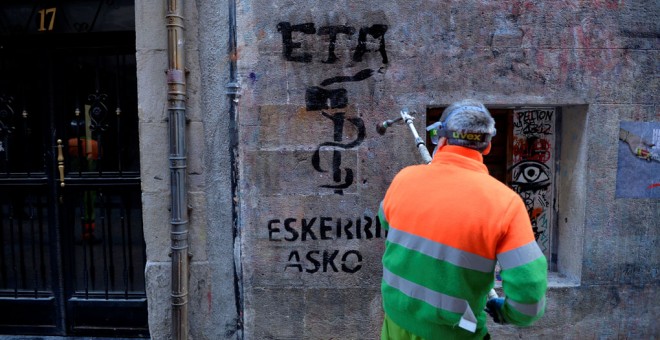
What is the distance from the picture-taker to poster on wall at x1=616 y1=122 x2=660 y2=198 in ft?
13.0

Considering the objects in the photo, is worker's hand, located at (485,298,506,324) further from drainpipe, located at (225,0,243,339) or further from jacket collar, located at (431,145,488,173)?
drainpipe, located at (225,0,243,339)

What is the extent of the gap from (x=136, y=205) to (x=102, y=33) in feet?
5.47

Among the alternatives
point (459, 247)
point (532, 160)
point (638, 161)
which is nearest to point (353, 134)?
point (532, 160)

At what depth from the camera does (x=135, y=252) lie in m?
4.49

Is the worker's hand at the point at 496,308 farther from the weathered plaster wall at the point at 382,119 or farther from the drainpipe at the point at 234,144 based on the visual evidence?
the drainpipe at the point at 234,144

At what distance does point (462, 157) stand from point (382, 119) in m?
1.74

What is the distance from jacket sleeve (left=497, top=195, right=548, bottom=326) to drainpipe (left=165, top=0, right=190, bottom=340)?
9.03 ft

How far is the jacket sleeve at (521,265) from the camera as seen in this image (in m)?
1.99

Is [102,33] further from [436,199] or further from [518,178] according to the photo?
[518,178]

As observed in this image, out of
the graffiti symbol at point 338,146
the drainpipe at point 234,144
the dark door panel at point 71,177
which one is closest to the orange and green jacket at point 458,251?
the graffiti symbol at point 338,146

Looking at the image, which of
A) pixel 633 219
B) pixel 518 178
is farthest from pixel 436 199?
pixel 633 219

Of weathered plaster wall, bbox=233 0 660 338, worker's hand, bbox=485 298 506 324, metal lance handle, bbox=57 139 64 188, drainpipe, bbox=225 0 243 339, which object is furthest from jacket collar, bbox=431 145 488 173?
metal lance handle, bbox=57 139 64 188

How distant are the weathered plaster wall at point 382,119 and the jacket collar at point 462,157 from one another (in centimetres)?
167

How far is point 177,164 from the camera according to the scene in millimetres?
3867
